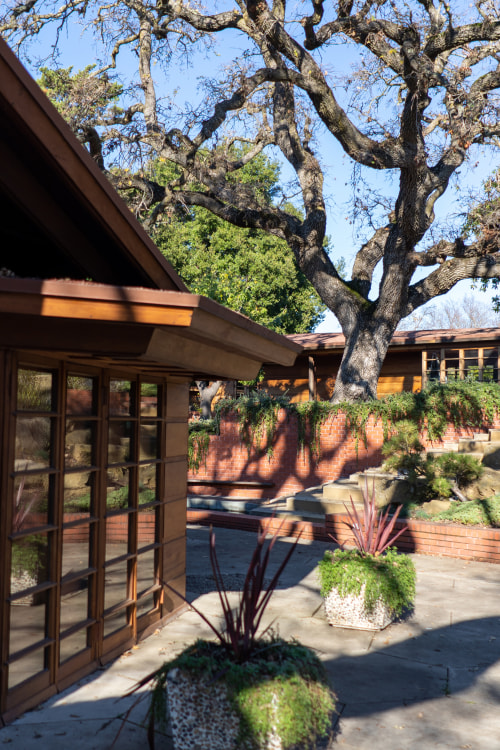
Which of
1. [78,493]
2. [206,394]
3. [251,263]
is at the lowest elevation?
[78,493]

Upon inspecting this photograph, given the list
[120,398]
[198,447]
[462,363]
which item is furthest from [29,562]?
[462,363]

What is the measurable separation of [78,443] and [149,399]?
1.24 m

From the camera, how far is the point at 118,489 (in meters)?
5.49

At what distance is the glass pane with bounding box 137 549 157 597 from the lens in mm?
5785

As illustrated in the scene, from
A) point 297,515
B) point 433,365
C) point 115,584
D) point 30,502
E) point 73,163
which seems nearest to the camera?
point 73,163

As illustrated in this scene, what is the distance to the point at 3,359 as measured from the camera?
4.11m

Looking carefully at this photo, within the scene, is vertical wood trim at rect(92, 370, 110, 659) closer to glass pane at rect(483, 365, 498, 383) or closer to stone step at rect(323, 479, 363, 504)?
stone step at rect(323, 479, 363, 504)

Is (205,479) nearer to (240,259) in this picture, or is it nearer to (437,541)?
(437,541)

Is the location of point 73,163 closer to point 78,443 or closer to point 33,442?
point 33,442

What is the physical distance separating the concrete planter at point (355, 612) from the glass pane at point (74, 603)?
2612 mm

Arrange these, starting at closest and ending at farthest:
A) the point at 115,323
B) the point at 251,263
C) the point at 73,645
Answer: the point at 115,323
the point at 73,645
the point at 251,263

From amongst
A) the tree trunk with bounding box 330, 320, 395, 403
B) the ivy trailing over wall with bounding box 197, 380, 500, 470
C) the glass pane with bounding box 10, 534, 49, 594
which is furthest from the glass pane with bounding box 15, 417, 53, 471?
the tree trunk with bounding box 330, 320, 395, 403

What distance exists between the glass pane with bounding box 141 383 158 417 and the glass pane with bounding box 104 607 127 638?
1794mm

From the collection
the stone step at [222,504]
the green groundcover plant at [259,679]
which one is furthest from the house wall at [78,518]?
the stone step at [222,504]
